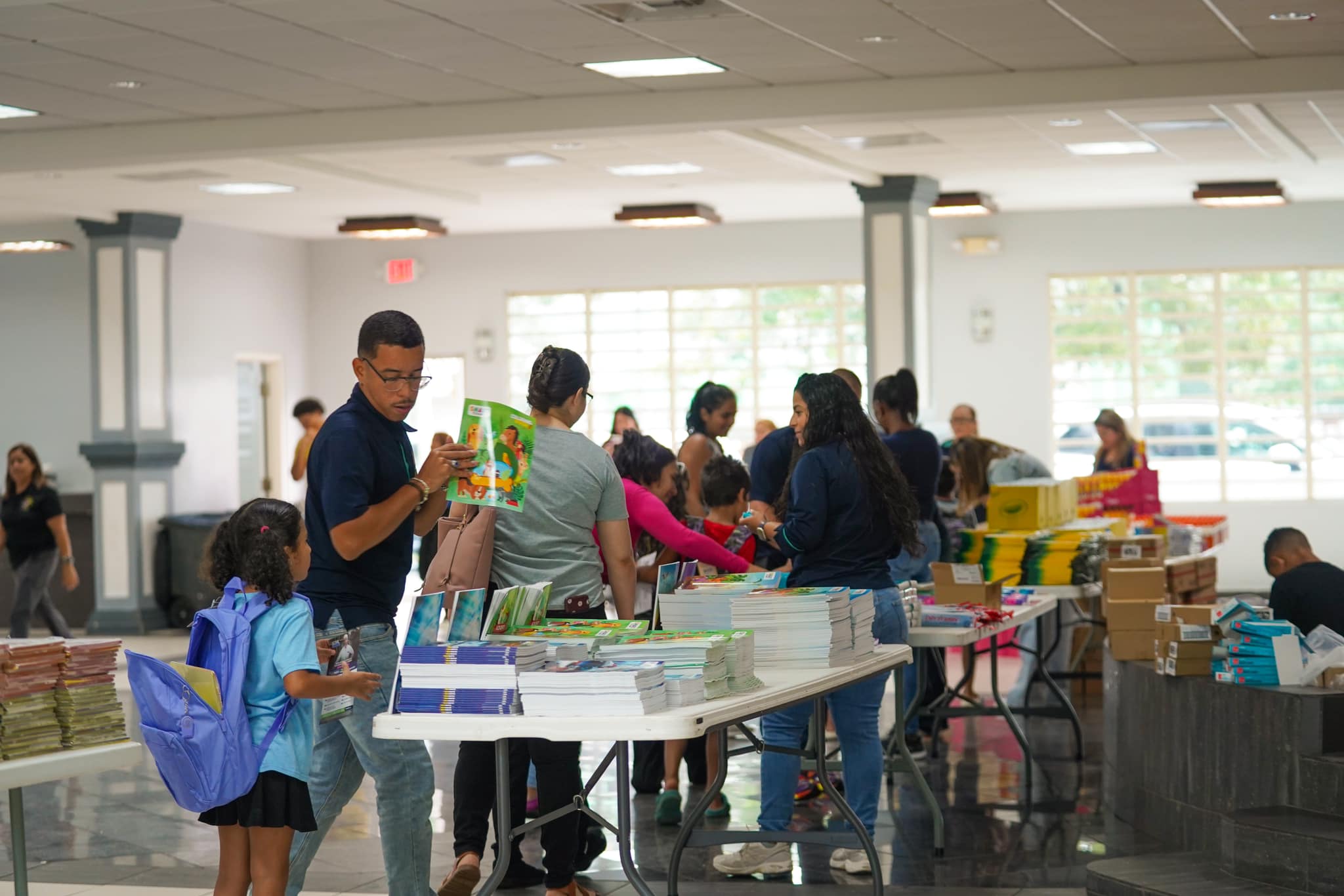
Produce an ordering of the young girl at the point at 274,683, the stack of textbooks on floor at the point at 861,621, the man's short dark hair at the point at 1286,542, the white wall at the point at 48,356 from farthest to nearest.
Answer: the white wall at the point at 48,356
the man's short dark hair at the point at 1286,542
the stack of textbooks on floor at the point at 861,621
the young girl at the point at 274,683

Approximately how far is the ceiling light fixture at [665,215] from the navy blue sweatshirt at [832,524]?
866 centimetres

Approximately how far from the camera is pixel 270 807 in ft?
12.1

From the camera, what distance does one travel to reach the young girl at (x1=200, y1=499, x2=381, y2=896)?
143 inches

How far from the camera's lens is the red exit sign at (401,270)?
658 inches

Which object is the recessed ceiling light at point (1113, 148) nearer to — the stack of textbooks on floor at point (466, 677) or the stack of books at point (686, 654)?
the stack of books at point (686, 654)

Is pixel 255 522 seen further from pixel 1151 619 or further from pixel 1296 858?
pixel 1151 619

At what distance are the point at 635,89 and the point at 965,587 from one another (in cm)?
352

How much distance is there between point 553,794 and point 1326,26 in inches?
205

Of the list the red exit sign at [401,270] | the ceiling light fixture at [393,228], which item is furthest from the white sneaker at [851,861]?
the red exit sign at [401,270]

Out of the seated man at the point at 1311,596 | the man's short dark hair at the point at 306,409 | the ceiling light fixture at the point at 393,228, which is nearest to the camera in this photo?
the seated man at the point at 1311,596

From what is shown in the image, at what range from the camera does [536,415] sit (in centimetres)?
457

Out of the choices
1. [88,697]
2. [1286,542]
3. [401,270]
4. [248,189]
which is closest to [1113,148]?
[1286,542]

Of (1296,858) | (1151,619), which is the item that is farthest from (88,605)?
(1296,858)

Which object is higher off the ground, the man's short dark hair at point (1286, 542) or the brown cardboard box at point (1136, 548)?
the man's short dark hair at point (1286, 542)
